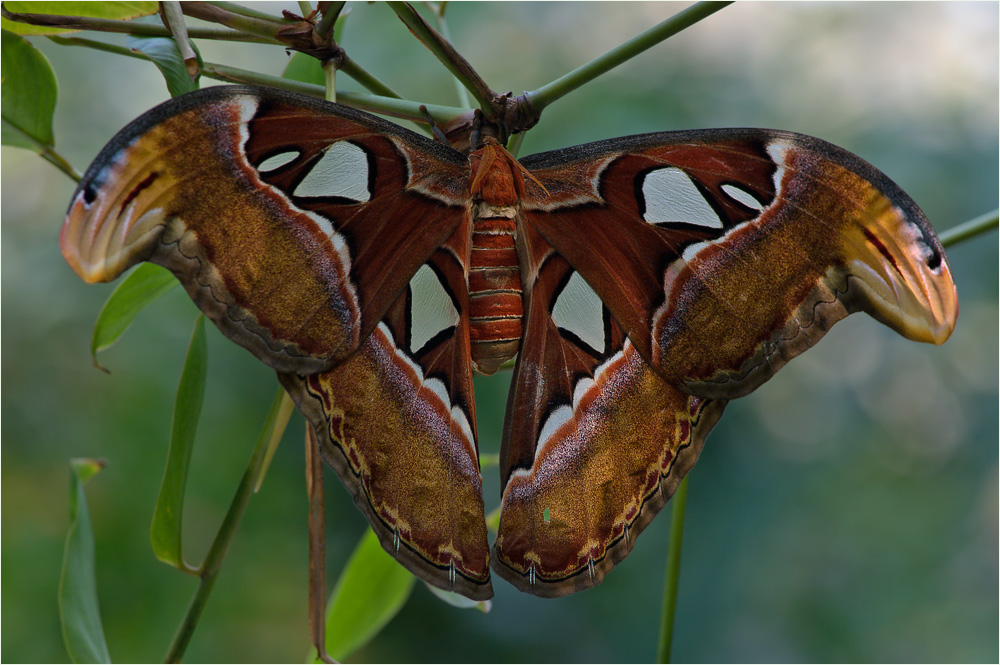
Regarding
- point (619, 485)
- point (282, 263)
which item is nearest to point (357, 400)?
point (282, 263)

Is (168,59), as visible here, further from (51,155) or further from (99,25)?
(51,155)

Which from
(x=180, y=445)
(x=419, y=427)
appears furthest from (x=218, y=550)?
(x=419, y=427)

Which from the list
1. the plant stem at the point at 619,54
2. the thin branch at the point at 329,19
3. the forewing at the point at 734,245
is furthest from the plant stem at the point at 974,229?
the thin branch at the point at 329,19

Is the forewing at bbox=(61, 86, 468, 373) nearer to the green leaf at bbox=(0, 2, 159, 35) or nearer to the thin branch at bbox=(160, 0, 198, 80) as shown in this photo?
the thin branch at bbox=(160, 0, 198, 80)

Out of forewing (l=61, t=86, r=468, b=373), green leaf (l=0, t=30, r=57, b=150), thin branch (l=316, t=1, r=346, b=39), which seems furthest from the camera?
green leaf (l=0, t=30, r=57, b=150)

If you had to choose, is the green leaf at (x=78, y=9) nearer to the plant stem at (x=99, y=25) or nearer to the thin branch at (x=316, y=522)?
the plant stem at (x=99, y=25)

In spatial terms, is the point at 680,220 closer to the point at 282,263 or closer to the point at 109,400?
the point at 282,263

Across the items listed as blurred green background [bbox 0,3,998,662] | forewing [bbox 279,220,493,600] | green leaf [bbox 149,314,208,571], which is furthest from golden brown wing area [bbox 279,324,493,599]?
blurred green background [bbox 0,3,998,662]
